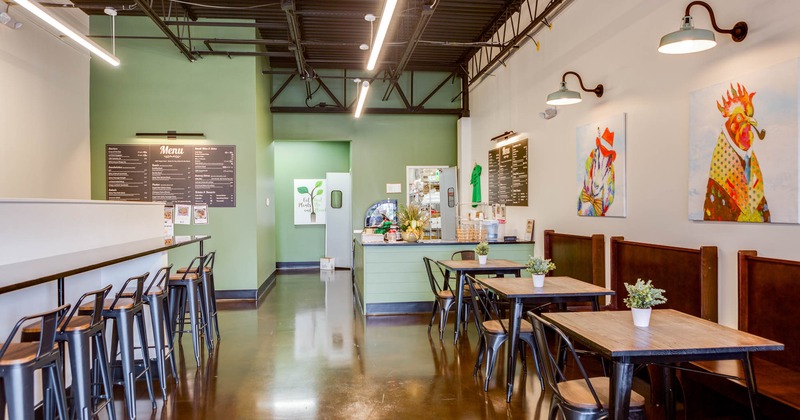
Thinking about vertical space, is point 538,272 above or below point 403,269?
above

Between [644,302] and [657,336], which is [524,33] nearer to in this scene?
[644,302]

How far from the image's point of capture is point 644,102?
14.0 ft

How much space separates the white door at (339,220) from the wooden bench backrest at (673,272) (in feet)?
23.3

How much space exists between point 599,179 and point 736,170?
170 centimetres

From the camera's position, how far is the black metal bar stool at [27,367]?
84.4 inches

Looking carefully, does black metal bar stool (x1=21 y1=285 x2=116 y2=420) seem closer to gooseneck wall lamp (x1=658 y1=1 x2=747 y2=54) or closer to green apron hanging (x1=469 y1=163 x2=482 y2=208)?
gooseneck wall lamp (x1=658 y1=1 x2=747 y2=54)

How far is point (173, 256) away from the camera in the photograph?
24.2 feet

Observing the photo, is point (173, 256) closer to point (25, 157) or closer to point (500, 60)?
point (25, 157)

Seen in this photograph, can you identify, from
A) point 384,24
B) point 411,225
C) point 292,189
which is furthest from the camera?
point 292,189

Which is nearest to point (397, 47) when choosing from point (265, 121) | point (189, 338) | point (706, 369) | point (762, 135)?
point (265, 121)

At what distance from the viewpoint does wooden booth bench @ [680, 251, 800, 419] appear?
2.62 metres

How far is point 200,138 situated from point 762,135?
6889 mm

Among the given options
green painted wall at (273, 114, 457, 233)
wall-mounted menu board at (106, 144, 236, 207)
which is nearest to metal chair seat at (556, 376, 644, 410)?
wall-mounted menu board at (106, 144, 236, 207)

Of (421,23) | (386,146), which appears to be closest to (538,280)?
(421,23)
